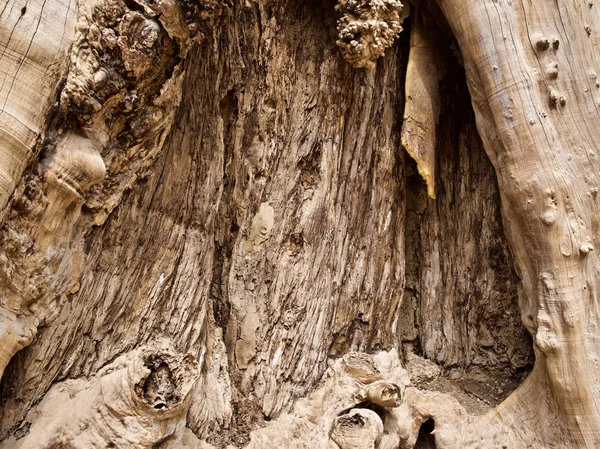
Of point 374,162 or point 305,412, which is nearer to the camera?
point 305,412

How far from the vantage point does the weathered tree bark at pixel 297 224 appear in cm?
150

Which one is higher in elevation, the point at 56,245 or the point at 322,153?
the point at 322,153

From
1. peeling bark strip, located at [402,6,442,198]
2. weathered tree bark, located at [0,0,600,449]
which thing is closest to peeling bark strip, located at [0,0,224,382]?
weathered tree bark, located at [0,0,600,449]

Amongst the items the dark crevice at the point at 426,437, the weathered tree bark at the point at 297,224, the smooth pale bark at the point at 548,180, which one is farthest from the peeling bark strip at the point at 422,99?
the dark crevice at the point at 426,437

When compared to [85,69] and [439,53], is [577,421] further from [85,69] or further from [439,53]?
[85,69]

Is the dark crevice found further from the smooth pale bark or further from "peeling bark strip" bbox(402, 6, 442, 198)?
"peeling bark strip" bbox(402, 6, 442, 198)

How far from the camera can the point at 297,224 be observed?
2186 millimetres

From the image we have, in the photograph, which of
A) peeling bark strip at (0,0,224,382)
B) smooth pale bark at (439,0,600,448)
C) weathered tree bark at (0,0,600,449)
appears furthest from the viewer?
smooth pale bark at (439,0,600,448)

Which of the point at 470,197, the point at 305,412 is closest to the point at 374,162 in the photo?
the point at 470,197

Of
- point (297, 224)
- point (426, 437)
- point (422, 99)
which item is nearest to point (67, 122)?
point (297, 224)

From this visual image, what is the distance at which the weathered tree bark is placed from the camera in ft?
4.92

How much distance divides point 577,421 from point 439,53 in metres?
1.62

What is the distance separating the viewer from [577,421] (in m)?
1.91

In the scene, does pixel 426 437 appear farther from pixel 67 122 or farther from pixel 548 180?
pixel 67 122
